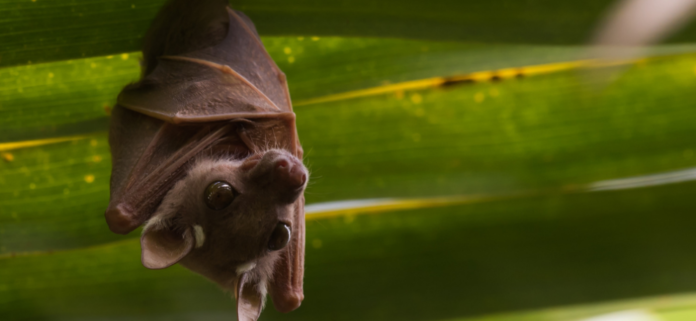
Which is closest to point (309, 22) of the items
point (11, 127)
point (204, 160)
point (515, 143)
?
point (204, 160)

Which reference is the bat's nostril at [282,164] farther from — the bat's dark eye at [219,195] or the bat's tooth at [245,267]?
the bat's tooth at [245,267]

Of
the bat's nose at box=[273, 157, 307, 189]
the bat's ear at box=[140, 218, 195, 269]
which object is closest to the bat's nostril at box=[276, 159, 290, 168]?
the bat's nose at box=[273, 157, 307, 189]

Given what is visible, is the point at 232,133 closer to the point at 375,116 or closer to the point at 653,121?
the point at 375,116

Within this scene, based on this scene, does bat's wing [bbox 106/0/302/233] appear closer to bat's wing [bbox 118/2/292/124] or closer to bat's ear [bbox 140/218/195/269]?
bat's wing [bbox 118/2/292/124]

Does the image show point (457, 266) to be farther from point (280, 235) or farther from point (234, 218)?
point (234, 218)

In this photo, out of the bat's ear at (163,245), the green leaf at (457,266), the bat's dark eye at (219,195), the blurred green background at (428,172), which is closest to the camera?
the bat's ear at (163,245)

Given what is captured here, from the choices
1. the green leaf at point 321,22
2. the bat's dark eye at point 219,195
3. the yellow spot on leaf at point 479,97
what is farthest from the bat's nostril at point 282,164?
the yellow spot on leaf at point 479,97

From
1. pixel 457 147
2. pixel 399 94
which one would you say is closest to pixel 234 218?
pixel 399 94
